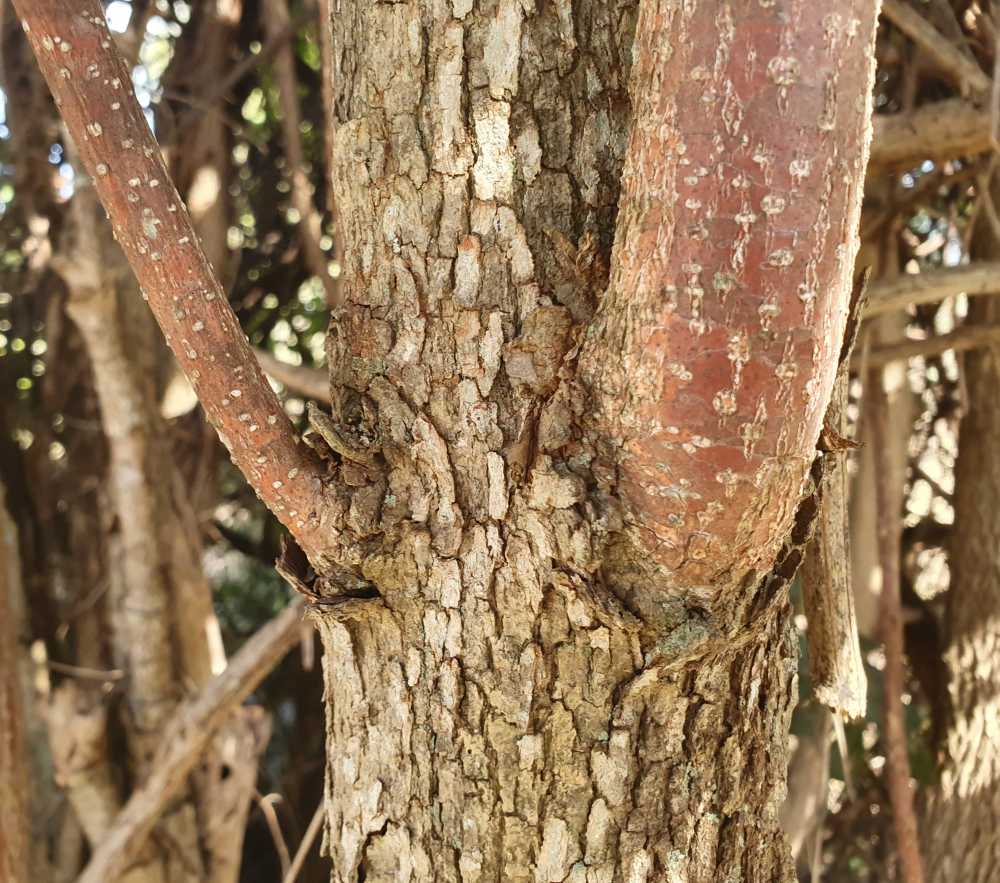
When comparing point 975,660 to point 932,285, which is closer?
point 932,285

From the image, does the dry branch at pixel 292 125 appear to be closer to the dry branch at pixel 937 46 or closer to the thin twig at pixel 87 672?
the thin twig at pixel 87 672

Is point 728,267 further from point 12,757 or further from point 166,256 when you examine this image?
point 12,757

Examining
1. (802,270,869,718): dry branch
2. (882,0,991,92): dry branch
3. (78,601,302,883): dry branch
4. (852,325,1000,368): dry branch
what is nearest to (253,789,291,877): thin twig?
(78,601,302,883): dry branch

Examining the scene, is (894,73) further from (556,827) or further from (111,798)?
(111,798)

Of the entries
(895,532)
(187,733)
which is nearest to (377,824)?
(187,733)

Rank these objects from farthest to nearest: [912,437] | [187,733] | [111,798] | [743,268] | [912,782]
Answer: [912,437]
[912,782]
[111,798]
[187,733]
[743,268]

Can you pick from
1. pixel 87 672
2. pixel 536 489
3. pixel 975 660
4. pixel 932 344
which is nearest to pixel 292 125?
pixel 87 672
